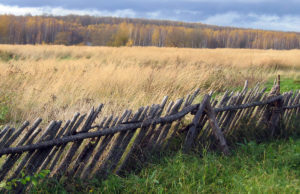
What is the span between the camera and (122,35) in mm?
67938

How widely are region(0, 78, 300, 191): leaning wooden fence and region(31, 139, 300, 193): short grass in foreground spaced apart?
172mm

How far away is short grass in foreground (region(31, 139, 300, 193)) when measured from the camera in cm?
298

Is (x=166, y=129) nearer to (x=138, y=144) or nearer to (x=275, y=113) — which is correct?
(x=138, y=144)

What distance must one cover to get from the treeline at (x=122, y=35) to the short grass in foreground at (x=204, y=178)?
60.6m

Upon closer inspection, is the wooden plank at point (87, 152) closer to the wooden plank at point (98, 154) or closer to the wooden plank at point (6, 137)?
the wooden plank at point (98, 154)

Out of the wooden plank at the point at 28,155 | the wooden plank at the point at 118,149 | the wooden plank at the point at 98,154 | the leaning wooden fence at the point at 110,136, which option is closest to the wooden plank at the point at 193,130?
the leaning wooden fence at the point at 110,136

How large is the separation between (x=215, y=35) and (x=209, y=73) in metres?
96.0

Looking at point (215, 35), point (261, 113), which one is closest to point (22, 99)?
point (261, 113)

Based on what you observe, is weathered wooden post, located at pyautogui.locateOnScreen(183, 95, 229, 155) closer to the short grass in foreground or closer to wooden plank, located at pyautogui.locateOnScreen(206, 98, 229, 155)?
wooden plank, located at pyautogui.locateOnScreen(206, 98, 229, 155)

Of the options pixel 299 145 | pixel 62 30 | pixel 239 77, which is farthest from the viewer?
pixel 62 30

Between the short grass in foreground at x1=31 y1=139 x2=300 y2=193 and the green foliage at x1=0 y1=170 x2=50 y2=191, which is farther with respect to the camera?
the short grass in foreground at x1=31 y1=139 x2=300 y2=193

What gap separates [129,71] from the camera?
8352mm

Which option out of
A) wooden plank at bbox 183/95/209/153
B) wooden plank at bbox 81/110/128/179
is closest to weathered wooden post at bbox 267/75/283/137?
wooden plank at bbox 183/95/209/153

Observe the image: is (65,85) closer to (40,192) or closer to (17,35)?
(40,192)
